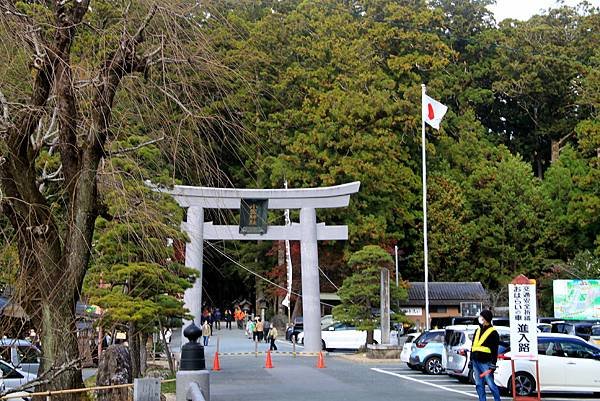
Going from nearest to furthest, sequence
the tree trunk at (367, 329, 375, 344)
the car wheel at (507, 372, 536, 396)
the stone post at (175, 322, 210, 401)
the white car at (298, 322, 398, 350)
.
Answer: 1. the stone post at (175, 322, 210, 401)
2. the car wheel at (507, 372, 536, 396)
3. the tree trunk at (367, 329, 375, 344)
4. the white car at (298, 322, 398, 350)

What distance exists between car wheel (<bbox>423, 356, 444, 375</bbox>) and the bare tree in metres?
14.7

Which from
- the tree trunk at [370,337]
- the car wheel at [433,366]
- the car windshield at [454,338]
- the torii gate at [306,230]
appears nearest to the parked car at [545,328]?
the tree trunk at [370,337]

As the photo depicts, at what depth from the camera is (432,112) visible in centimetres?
3312

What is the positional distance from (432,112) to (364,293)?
8479mm

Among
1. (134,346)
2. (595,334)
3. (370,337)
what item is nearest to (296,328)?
(370,337)

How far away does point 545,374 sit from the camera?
16.2 m

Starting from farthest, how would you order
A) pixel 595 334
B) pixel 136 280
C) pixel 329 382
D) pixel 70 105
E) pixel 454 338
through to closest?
pixel 595 334 → pixel 454 338 → pixel 329 382 → pixel 136 280 → pixel 70 105

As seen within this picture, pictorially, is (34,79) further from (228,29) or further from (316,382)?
(316,382)

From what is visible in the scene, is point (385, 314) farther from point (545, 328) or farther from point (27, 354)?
point (27, 354)

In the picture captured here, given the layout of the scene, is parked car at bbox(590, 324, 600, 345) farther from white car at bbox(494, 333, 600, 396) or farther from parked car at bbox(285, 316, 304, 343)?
parked car at bbox(285, 316, 304, 343)

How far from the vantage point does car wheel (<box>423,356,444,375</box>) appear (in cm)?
2208

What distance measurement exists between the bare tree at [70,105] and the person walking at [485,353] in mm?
6299

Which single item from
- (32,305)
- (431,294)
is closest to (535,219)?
(431,294)

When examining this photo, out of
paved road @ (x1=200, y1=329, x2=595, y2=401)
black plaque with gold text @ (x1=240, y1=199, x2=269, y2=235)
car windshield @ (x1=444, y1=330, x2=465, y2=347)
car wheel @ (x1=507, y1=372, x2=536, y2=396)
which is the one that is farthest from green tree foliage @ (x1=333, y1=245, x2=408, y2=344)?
car wheel @ (x1=507, y1=372, x2=536, y2=396)
